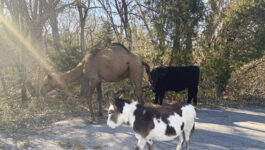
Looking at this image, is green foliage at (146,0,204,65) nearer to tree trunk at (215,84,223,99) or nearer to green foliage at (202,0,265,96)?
green foliage at (202,0,265,96)

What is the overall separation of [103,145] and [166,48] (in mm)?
5348

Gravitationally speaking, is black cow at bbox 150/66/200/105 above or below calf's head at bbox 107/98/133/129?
above

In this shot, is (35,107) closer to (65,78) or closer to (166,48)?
(65,78)

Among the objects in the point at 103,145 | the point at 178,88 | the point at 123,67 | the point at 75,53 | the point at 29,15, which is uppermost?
the point at 29,15

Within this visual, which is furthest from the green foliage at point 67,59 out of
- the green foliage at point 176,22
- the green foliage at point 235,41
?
the green foliage at point 235,41

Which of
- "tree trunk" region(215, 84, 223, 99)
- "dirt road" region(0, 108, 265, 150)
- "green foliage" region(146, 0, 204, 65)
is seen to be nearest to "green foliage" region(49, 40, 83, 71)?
"dirt road" region(0, 108, 265, 150)

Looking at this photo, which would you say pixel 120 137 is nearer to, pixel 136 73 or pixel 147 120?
pixel 147 120

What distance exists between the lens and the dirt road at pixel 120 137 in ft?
14.5

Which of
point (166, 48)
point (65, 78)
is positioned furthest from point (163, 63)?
point (65, 78)

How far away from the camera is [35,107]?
7449 mm

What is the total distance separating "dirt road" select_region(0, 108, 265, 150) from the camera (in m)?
4.41

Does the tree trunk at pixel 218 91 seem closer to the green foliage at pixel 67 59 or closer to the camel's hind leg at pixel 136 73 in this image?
the camel's hind leg at pixel 136 73

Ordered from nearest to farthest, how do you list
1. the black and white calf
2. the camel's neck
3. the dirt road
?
the black and white calf, the dirt road, the camel's neck

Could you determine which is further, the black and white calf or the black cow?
the black cow
